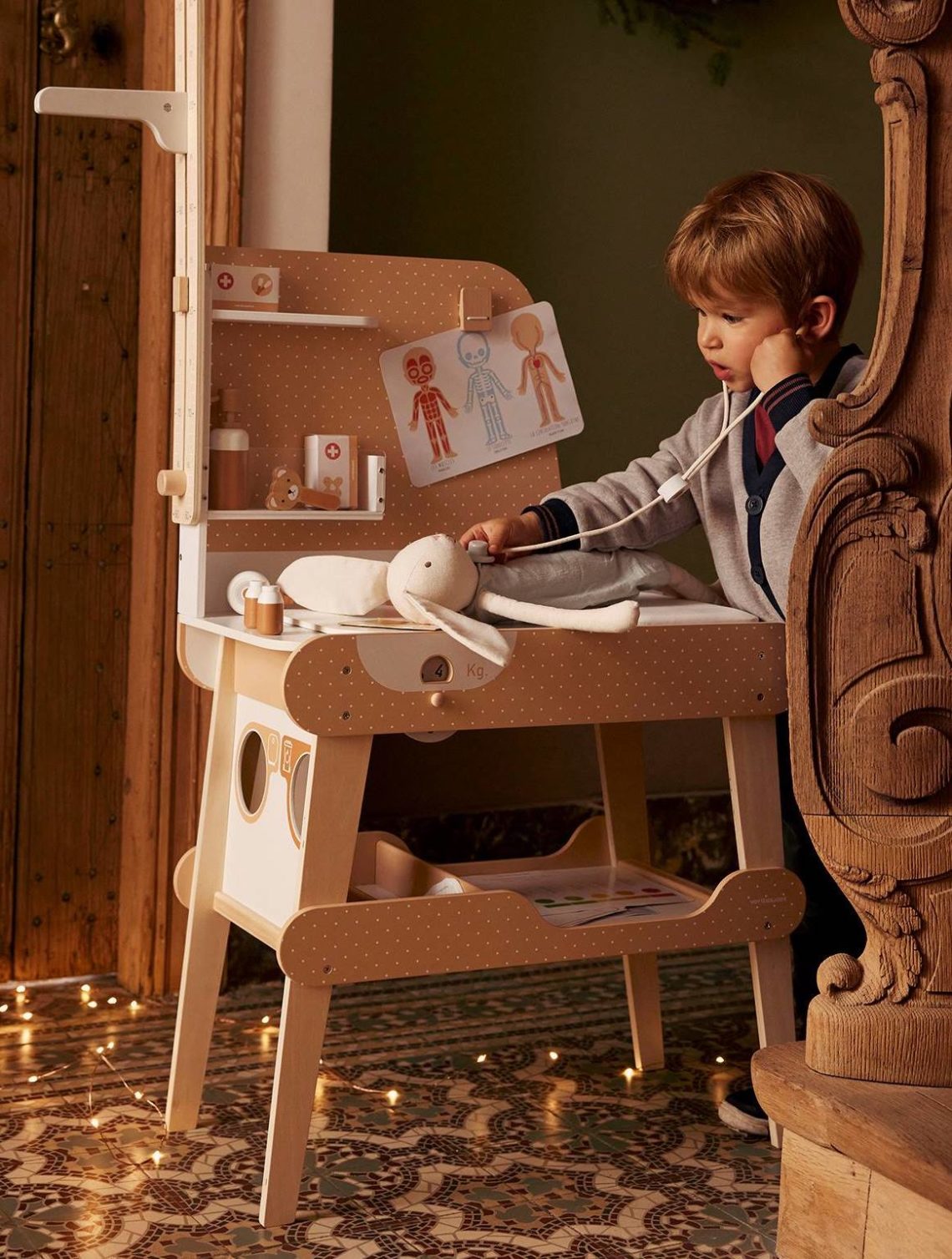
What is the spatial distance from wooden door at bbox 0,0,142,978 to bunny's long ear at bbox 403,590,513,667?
3.14 feet

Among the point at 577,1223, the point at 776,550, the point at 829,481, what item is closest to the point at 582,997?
the point at 577,1223

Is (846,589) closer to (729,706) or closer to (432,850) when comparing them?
(729,706)

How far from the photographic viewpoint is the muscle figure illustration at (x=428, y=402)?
1755 mm

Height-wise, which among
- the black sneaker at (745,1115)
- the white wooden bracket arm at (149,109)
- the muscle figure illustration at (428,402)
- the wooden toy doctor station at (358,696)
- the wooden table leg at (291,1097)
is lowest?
the black sneaker at (745,1115)

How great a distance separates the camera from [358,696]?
4.38 feet

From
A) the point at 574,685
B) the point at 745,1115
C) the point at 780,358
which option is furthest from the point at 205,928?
the point at 780,358

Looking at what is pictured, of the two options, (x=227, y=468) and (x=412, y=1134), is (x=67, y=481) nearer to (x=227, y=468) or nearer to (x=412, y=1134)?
(x=227, y=468)

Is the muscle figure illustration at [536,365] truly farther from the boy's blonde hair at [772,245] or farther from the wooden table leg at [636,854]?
the wooden table leg at [636,854]

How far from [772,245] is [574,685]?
0.50m

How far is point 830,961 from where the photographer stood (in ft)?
2.74

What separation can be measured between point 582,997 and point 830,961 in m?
1.38

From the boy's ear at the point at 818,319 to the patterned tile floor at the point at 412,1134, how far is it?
891mm

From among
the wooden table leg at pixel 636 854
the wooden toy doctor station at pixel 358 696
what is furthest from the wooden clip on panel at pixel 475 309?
the wooden table leg at pixel 636 854

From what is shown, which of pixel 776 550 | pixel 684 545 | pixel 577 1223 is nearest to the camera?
pixel 577 1223
